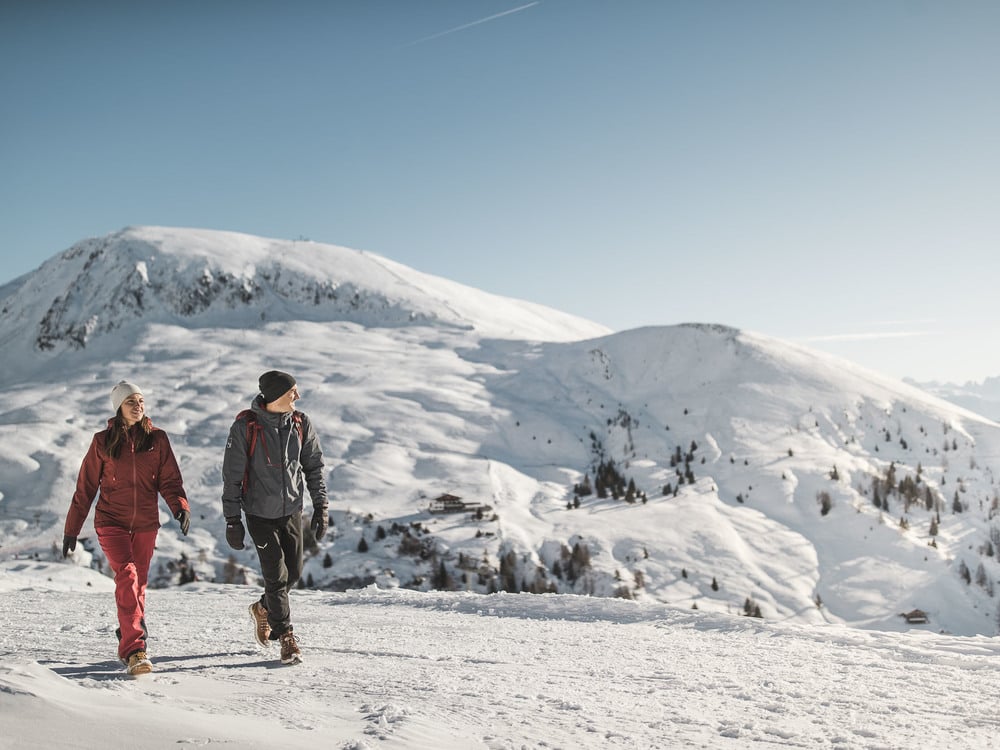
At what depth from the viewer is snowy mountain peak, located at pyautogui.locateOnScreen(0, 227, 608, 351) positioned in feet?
352

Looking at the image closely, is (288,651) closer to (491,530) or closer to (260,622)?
(260,622)

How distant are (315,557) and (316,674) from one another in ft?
134

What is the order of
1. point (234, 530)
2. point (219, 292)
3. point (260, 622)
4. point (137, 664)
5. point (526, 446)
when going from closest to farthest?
1. point (137, 664)
2. point (234, 530)
3. point (260, 622)
4. point (526, 446)
5. point (219, 292)

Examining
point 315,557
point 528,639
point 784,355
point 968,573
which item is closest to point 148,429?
point 528,639

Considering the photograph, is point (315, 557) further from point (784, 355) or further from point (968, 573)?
point (784, 355)

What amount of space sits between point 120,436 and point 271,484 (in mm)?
1372

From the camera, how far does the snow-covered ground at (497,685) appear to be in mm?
4027

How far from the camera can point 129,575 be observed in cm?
598

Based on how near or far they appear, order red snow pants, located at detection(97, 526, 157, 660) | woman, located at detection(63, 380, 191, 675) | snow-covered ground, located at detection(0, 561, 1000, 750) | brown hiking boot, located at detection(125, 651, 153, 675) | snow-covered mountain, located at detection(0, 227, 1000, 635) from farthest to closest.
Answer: snow-covered mountain, located at detection(0, 227, 1000, 635)
woman, located at detection(63, 380, 191, 675)
red snow pants, located at detection(97, 526, 157, 660)
brown hiking boot, located at detection(125, 651, 153, 675)
snow-covered ground, located at detection(0, 561, 1000, 750)

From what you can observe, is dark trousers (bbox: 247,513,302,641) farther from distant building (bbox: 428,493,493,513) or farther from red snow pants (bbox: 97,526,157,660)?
distant building (bbox: 428,493,493,513)

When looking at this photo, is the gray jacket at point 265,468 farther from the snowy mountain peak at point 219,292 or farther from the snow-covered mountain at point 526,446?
the snowy mountain peak at point 219,292

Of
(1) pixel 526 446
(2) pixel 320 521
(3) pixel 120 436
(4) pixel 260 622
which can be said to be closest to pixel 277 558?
(2) pixel 320 521

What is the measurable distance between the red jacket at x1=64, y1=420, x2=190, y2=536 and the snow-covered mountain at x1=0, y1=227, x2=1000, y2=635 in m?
37.3

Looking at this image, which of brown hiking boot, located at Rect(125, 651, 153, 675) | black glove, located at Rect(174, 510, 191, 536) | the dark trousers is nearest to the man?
the dark trousers
